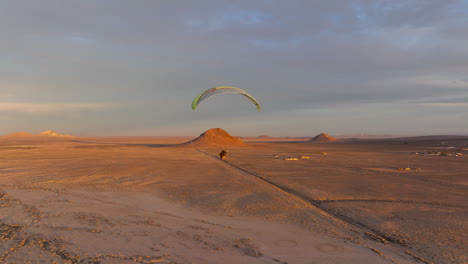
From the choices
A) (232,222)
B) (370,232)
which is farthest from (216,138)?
(370,232)

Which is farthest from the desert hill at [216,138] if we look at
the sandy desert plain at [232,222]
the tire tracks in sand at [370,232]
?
the tire tracks in sand at [370,232]

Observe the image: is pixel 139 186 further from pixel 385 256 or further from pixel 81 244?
pixel 385 256

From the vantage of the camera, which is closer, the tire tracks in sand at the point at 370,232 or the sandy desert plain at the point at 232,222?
the sandy desert plain at the point at 232,222

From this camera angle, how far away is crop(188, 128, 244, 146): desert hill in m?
58.9

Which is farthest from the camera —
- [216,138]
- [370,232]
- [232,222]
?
[216,138]

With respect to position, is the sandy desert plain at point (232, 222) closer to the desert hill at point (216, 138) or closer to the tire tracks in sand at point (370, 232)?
the tire tracks in sand at point (370, 232)

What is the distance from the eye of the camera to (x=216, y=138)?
59875mm

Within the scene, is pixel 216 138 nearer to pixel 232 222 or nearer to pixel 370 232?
pixel 232 222

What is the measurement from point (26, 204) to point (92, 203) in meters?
1.87

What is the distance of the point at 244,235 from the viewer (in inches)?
259

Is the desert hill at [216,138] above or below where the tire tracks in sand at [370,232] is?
above

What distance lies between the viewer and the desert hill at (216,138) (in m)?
58.9

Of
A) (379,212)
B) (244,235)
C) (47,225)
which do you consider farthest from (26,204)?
(379,212)

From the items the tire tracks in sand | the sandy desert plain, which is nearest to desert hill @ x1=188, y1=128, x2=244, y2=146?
the sandy desert plain
